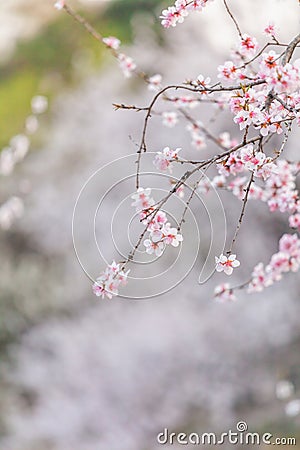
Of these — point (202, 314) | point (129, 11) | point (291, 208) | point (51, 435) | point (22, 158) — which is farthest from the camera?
point (129, 11)

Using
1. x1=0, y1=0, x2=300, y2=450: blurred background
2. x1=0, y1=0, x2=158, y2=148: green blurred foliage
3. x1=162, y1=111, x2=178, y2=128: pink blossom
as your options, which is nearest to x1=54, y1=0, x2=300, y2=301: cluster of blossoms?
x1=162, y1=111, x2=178, y2=128: pink blossom

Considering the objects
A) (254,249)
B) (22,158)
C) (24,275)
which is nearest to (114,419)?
(24,275)

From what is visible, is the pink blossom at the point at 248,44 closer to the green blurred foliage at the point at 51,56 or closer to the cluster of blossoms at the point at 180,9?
the cluster of blossoms at the point at 180,9

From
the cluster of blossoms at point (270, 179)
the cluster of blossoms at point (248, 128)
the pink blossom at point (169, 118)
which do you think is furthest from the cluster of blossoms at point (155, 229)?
the pink blossom at point (169, 118)

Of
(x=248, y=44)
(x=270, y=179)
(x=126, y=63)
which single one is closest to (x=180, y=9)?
(x=248, y=44)

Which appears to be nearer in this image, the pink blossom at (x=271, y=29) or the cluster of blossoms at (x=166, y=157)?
the cluster of blossoms at (x=166, y=157)

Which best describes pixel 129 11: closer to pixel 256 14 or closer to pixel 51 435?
pixel 256 14

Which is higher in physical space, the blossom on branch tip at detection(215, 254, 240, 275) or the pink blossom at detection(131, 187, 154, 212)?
the pink blossom at detection(131, 187, 154, 212)

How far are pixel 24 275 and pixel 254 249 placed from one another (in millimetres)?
1631

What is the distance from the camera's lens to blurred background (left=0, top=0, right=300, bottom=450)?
412 cm

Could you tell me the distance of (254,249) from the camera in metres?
4.70

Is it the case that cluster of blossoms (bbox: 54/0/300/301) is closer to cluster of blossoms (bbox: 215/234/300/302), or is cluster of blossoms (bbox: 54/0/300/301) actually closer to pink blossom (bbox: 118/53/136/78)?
cluster of blossoms (bbox: 215/234/300/302)

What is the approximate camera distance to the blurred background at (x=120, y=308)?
162 inches

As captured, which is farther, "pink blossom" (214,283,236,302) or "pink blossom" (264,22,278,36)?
"pink blossom" (214,283,236,302)
